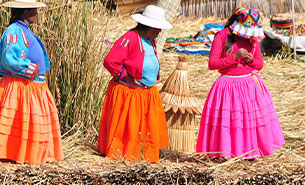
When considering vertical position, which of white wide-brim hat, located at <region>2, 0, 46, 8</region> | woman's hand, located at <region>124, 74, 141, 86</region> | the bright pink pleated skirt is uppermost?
white wide-brim hat, located at <region>2, 0, 46, 8</region>

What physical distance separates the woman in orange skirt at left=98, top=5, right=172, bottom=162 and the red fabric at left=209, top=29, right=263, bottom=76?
460mm

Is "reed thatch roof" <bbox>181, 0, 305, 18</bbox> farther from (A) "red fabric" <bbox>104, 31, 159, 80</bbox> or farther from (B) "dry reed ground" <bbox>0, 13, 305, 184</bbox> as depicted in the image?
(A) "red fabric" <bbox>104, 31, 159, 80</bbox>

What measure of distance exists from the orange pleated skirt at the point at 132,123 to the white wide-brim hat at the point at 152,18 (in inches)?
22.6

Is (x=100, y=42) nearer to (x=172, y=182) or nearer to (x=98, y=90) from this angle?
(x=98, y=90)

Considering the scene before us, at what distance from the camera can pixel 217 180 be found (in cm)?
357

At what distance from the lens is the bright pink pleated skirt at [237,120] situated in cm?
431

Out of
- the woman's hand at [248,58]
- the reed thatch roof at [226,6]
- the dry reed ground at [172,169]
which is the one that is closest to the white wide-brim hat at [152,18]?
the woman's hand at [248,58]

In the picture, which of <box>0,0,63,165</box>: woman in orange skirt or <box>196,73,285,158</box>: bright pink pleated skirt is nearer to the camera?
<box>0,0,63,165</box>: woman in orange skirt

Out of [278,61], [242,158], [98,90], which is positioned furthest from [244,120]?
[278,61]

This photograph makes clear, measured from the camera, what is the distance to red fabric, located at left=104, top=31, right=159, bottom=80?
4.13 m

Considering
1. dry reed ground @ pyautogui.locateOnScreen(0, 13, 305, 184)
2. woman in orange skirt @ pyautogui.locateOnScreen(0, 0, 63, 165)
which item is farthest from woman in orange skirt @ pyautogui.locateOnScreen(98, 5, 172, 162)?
woman in orange skirt @ pyautogui.locateOnScreen(0, 0, 63, 165)

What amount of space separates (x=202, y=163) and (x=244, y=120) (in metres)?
0.55

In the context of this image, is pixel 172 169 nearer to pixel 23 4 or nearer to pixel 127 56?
pixel 127 56

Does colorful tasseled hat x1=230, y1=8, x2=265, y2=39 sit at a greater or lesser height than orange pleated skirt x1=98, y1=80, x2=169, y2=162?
greater
